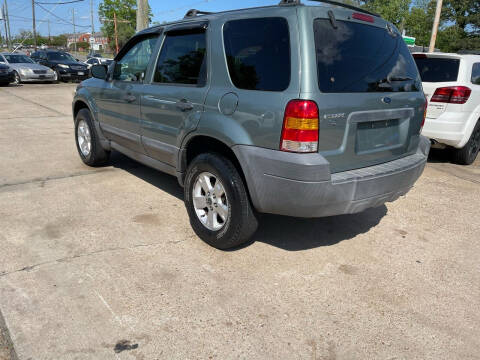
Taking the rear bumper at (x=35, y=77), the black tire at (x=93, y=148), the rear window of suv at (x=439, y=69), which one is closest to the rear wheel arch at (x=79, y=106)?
the black tire at (x=93, y=148)

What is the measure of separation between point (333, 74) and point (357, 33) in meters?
0.47

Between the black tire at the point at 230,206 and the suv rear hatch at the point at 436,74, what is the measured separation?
4.03 metres

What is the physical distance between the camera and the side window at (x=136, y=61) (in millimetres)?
4246

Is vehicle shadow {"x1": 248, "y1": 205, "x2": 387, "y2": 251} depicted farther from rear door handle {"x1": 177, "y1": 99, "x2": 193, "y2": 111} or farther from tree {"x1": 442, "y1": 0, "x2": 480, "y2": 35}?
tree {"x1": 442, "y1": 0, "x2": 480, "y2": 35}

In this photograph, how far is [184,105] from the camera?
3.54 meters

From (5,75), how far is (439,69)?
17.1 m

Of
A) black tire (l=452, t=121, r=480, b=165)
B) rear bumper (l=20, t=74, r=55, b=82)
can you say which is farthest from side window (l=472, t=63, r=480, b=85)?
rear bumper (l=20, t=74, r=55, b=82)

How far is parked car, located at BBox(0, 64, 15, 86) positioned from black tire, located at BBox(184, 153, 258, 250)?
17046mm

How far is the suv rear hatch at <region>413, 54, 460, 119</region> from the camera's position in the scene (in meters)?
5.91

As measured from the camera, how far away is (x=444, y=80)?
596cm

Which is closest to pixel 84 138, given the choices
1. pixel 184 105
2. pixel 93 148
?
pixel 93 148

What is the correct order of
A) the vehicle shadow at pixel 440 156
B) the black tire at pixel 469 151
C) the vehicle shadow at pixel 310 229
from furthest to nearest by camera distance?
the vehicle shadow at pixel 440 156 < the black tire at pixel 469 151 < the vehicle shadow at pixel 310 229

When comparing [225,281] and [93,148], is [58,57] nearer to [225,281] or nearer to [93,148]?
[93,148]

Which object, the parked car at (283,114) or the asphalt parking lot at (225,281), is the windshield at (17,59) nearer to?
the asphalt parking lot at (225,281)
